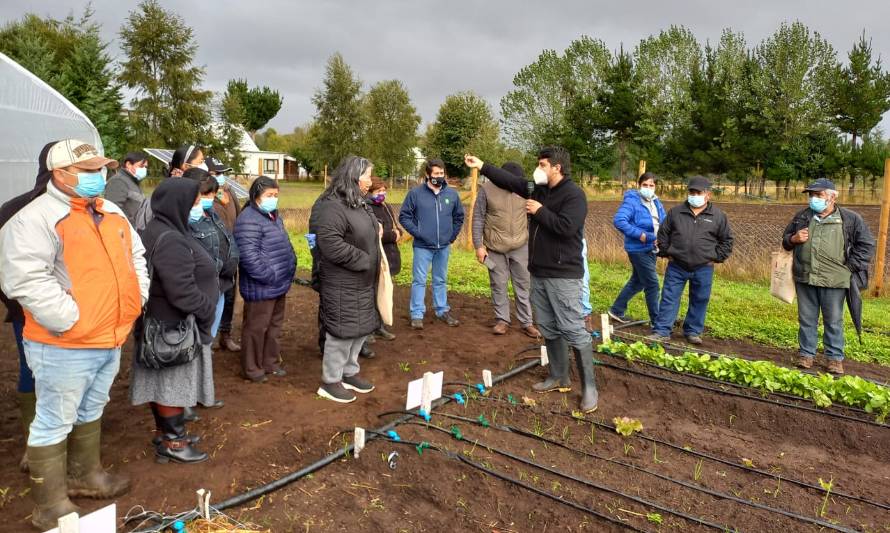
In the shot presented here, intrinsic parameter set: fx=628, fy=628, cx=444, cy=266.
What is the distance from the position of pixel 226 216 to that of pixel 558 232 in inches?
129

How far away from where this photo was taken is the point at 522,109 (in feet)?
147

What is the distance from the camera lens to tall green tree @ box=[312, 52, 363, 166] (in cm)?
3747

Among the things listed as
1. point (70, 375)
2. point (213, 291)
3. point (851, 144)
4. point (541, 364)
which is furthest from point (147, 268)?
point (851, 144)

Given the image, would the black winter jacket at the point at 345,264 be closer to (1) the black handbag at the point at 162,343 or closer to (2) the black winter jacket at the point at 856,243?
(1) the black handbag at the point at 162,343

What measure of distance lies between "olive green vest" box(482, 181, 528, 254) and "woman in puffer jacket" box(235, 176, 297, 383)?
2.48 metres

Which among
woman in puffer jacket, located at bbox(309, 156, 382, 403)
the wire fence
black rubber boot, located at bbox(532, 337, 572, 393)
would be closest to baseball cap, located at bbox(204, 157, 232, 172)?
woman in puffer jacket, located at bbox(309, 156, 382, 403)

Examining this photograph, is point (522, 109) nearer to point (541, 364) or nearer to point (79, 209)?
point (541, 364)

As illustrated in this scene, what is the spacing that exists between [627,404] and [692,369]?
872mm

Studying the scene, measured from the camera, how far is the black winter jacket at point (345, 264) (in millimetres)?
4645

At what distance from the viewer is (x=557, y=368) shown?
17.9ft

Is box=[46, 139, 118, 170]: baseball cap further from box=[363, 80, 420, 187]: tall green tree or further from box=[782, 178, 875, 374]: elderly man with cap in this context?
box=[363, 80, 420, 187]: tall green tree

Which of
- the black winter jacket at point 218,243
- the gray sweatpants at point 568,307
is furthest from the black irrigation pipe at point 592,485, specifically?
the black winter jacket at point 218,243

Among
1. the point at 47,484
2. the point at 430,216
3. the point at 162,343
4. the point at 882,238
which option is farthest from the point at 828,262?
the point at 47,484

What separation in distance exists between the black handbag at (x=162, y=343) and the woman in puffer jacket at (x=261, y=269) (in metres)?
1.56
